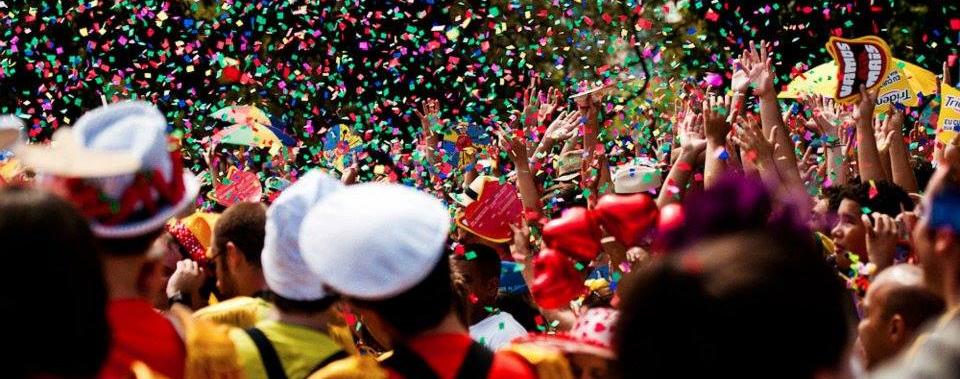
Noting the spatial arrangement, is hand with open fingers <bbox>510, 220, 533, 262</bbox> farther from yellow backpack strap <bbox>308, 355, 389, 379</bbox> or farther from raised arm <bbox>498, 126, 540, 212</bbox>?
raised arm <bbox>498, 126, 540, 212</bbox>

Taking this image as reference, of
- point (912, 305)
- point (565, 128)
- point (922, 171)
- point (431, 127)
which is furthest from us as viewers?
point (431, 127)

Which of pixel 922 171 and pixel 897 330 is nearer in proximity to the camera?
pixel 897 330

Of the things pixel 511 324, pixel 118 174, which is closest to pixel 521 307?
pixel 511 324

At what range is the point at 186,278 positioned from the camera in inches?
192

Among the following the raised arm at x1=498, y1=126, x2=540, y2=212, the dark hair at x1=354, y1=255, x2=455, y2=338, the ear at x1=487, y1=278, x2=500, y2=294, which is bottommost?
the ear at x1=487, y1=278, x2=500, y2=294

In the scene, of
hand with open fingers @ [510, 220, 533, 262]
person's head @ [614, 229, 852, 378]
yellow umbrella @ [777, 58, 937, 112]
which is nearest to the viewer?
person's head @ [614, 229, 852, 378]

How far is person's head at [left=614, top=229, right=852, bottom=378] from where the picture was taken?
172 cm

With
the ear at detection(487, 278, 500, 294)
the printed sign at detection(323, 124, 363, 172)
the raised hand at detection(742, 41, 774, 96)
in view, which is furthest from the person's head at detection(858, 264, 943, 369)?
the printed sign at detection(323, 124, 363, 172)

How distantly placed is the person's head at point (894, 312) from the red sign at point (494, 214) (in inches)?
96.2

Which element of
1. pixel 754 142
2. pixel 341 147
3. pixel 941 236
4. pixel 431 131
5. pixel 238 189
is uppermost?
pixel 941 236

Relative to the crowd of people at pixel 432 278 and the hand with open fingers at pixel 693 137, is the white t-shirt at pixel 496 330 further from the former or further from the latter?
the hand with open fingers at pixel 693 137

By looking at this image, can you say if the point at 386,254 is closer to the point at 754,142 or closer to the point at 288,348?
the point at 288,348

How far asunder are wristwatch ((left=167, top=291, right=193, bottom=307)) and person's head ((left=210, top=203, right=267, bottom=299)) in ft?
3.36

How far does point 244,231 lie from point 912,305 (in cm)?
181
